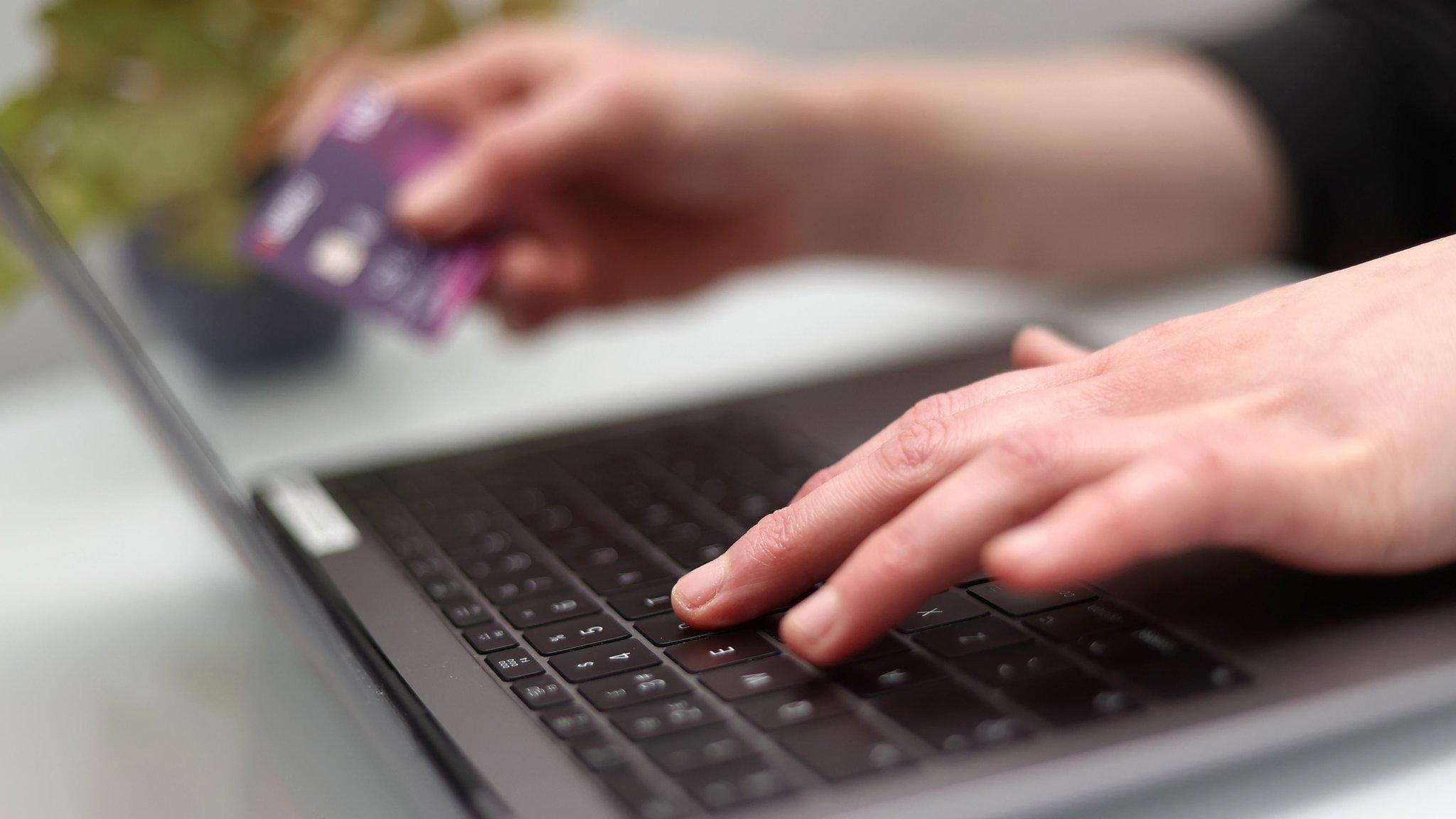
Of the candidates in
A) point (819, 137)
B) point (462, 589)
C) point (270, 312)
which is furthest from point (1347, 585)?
point (270, 312)

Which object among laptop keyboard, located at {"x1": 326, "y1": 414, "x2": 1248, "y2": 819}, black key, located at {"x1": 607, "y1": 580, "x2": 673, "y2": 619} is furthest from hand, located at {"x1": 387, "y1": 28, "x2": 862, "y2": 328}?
black key, located at {"x1": 607, "y1": 580, "x2": 673, "y2": 619}

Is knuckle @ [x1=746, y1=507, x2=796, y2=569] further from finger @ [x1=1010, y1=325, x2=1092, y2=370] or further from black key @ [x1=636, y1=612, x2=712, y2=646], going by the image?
finger @ [x1=1010, y1=325, x2=1092, y2=370]

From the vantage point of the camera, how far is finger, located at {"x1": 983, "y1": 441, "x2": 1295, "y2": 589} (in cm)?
37

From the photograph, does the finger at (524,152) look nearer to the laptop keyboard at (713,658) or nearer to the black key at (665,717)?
the laptop keyboard at (713,658)

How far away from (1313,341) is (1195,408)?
57mm

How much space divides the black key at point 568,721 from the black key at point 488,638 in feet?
0.20

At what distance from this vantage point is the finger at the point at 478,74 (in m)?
0.90

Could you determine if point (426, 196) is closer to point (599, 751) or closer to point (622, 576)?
point (622, 576)

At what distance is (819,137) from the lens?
3.10 ft

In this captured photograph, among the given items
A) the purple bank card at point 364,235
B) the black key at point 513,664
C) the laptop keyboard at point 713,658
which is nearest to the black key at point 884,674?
the laptop keyboard at point 713,658

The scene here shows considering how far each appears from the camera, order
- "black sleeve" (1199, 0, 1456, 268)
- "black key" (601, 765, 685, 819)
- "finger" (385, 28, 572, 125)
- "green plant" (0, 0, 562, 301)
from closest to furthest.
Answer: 1. "black key" (601, 765, 685, 819)
2. "green plant" (0, 0, 562, 301)
3. "finger" (385, 28, 572, 125)
4. "black sleeve" (1199, 0, 1456, 268)

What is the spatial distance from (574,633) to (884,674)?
0.12 meters

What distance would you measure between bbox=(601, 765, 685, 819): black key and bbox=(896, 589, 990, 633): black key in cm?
12

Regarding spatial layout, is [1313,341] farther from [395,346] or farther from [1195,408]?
[395,346]
